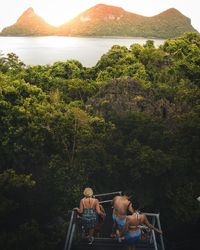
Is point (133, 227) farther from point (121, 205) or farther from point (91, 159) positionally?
point (91, 159)

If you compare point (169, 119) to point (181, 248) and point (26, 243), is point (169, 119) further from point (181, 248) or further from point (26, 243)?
point (26, 243)

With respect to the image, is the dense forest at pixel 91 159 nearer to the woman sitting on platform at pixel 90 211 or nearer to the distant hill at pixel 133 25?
the woman sitting on platform at pixel 90 211

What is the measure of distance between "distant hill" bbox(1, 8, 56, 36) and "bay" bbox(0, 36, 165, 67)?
234cm

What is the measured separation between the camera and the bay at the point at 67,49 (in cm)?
8429

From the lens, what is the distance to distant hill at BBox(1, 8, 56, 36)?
156 m

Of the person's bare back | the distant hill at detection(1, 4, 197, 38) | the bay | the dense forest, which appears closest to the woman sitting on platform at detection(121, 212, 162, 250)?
the person's bare back

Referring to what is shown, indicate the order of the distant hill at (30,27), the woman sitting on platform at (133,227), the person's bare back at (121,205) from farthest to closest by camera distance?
1. the distant hill at (30,27)
2. the person's bare back at (121,205)
3. the woman sitting on platform at (133,227)

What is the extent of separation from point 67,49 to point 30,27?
50773mm

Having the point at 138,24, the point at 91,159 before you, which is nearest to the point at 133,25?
the point at 138,24

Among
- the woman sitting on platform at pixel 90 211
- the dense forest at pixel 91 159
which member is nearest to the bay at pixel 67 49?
the dense forest at pixel 91 159

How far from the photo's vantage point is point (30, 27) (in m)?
159

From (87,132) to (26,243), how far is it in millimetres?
6939

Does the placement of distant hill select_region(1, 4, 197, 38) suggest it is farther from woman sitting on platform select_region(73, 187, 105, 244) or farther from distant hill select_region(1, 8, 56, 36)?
woman sitting on platform select_region(73, 187, 105, 244)

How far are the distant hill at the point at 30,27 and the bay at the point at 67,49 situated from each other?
234 centimetres
